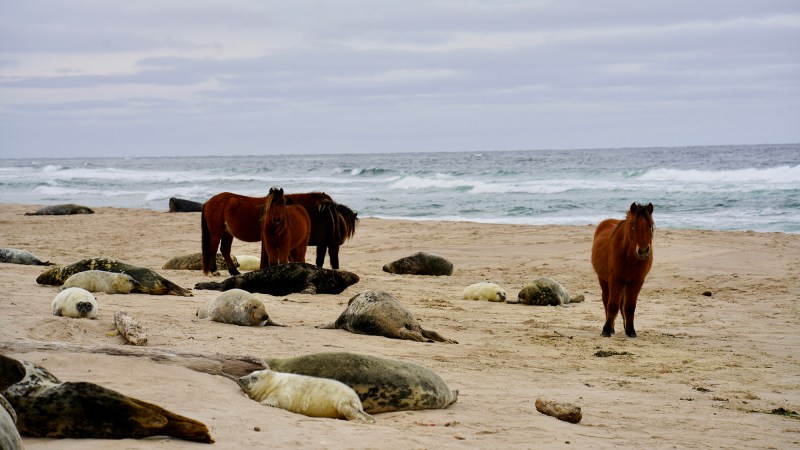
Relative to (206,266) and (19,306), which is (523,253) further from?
A: (19,306)

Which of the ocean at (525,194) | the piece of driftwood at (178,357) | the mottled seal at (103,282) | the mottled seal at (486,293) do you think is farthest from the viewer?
the ocean at (525,194)

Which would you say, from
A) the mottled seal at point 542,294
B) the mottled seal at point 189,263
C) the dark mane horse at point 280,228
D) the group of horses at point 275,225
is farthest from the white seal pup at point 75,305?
the mottled seal at point 189,263

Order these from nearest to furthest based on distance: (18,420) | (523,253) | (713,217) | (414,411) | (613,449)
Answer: (18,420)
(613,449)
(414,411)
(523,253)
(713,217)

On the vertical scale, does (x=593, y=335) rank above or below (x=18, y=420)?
below

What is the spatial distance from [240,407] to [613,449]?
213 cm

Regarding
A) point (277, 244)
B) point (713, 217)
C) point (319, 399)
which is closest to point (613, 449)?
point (319, 399)

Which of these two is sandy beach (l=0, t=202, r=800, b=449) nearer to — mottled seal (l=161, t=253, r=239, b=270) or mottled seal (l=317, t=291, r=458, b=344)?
mottled seal (l=317, t=291, r=458, b=344)

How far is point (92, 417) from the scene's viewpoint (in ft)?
13.7

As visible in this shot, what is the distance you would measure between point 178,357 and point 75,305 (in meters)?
2.11

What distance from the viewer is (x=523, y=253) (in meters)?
17.8

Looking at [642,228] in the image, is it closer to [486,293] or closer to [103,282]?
[486,293]

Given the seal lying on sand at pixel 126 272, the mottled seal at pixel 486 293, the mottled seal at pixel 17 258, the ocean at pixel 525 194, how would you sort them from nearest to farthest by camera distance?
the seal lying on sand at pixel 126 272, the mottled seal at pixel 486 293, the mottled seal at pixel 17 258, the ocean at pixel 525 194

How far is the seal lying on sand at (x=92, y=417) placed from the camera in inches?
164

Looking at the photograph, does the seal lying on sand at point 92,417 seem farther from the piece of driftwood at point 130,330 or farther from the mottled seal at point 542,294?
the mottled seal at point 542,294
